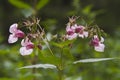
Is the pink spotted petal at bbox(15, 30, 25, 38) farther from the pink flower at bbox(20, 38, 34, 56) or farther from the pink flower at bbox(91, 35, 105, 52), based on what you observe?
the pink flower at bbox(91, 35, 105, 52)

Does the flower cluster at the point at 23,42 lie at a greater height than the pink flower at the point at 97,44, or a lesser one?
greater

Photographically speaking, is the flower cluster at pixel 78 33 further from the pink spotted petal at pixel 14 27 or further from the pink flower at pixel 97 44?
the pink spotted petal at pixel 14 27

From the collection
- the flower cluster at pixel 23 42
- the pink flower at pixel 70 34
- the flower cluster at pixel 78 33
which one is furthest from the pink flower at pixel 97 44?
the flower cluster at pixel 23 42

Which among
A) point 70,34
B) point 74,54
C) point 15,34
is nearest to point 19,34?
point 15,34

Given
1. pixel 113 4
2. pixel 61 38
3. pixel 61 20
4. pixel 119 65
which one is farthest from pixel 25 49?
pixel 113 4

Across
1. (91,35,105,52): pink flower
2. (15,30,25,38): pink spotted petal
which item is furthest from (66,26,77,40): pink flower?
(15,30,25,38): pink spotted petal

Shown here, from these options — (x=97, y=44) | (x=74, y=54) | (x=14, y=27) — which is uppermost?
(x=14, y=27)

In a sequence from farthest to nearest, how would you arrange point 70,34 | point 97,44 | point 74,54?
point 74,54 → point 97,44 → point 70,34

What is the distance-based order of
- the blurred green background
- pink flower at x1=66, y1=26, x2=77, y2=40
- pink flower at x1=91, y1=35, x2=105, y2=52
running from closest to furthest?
pink flower at x1=66, y1=26, x2=77, y2=40
pink flower at x1=91, y1=35, x2=105, y2=52
the blurred green background

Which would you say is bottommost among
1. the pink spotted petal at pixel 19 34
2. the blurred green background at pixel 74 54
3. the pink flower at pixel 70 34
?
the blurred green background at pixel 74 54

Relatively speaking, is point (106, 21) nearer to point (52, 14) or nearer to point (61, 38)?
point (52, 14)

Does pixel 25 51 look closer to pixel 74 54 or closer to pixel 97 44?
pixel 97 44
